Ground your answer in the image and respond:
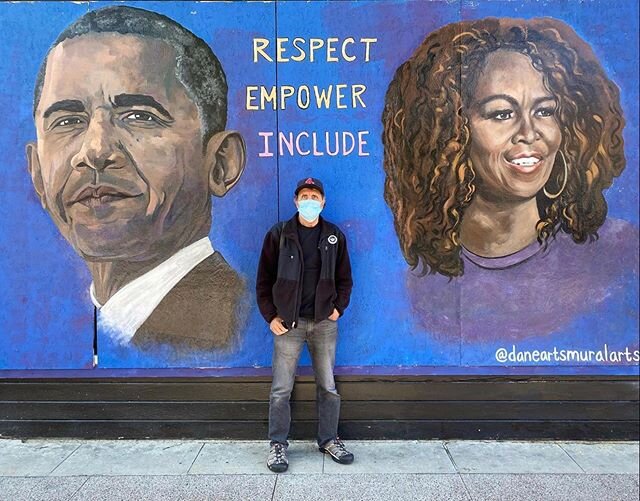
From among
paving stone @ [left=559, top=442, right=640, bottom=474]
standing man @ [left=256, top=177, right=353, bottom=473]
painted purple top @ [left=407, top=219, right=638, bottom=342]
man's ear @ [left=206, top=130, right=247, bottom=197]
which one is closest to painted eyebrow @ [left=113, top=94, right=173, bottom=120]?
man's ear @ [left=206, top=130, right=247, bottom=197]

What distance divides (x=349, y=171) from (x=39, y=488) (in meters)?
A: 3.34

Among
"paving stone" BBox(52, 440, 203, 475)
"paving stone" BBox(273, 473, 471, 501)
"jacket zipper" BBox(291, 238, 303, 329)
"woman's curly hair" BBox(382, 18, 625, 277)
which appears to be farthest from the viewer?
"woman's curly hair" BBox(382, 18, 625, 277)

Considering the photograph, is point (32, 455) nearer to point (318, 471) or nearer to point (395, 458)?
point (318, 471)

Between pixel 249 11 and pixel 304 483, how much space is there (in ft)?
12.4

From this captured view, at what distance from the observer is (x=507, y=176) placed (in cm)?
447

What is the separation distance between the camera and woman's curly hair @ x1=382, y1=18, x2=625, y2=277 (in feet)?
14.4

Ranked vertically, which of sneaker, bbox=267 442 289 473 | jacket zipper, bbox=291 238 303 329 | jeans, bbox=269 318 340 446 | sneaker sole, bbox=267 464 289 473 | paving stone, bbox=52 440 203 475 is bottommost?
paving stone, bbox=52 440 203 475

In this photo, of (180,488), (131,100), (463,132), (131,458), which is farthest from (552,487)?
(131,100)

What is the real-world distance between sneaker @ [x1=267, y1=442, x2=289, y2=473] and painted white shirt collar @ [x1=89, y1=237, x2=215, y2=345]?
1550 mm

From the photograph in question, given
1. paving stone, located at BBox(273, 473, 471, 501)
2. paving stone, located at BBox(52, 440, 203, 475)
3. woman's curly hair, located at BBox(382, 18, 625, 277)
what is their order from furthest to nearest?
woman's curly hair, located at BBox(382, 18, 625, 277)
paving stone, located at BBox(52, 440, 203, 475)
paving stone, located at BBox(273, 473, 471, 501)

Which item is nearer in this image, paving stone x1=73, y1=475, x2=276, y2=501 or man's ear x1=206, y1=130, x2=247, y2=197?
paving stone x1=73, y1=475, x2=276, y2=501

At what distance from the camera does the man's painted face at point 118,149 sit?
4.41m

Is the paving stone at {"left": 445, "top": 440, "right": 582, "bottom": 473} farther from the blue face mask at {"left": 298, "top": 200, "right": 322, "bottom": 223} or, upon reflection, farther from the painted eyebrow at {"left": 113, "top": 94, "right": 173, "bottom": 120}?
the painted eyebrow at {"left": 113, "top": 94, "right": 173, "bottom": 120}

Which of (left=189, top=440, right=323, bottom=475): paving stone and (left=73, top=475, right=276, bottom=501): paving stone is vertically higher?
(left=189, top=440, right=323, bottom=475): paving stone
